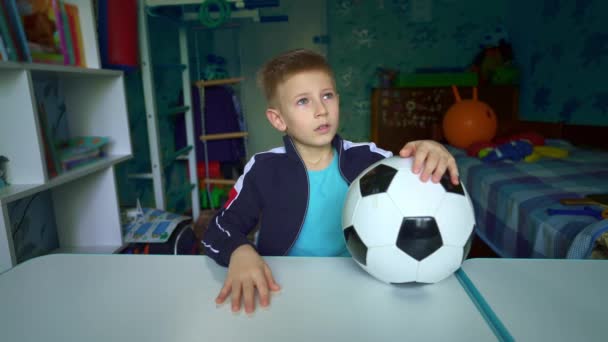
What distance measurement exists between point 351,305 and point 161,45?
2.78 metres

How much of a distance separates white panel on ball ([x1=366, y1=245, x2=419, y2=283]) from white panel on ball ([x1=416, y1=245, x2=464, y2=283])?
0.04 feet

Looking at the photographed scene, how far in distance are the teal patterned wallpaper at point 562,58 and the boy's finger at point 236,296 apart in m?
2.82

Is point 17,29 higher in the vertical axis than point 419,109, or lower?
higher

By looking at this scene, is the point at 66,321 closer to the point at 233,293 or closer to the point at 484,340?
the point at 233,293

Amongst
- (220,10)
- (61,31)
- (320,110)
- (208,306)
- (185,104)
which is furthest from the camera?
(185,104)

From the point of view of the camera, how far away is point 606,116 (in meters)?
2.38

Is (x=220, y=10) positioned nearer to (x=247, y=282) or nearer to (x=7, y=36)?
(x=7, y=36)

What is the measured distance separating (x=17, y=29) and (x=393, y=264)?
1398 mm

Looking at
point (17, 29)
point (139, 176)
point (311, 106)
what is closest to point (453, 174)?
point (311, 106)

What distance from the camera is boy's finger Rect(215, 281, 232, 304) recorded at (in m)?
0.55

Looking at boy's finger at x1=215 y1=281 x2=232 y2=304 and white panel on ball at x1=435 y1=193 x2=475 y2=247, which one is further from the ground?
white panel on ball at x1=435 y1=193 x2=475 y2=247

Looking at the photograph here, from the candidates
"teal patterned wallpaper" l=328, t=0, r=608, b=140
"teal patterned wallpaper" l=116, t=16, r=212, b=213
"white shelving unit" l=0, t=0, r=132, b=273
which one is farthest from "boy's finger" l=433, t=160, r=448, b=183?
"teal patterned wallpaper" l=328, t=0, r=608, b=140

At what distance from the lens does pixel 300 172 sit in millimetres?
1021

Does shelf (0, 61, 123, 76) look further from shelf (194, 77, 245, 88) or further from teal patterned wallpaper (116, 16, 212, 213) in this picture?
shelf (194, 77, 245, 88)
